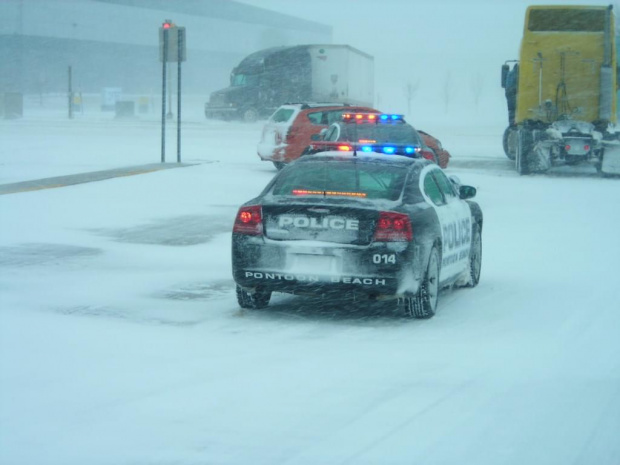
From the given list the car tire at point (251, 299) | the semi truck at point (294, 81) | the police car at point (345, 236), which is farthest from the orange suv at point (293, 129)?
the semi truck at point (294, 81)

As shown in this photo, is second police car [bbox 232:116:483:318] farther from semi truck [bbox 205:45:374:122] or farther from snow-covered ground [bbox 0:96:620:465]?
semi truck [bbox 205:45:374:122]

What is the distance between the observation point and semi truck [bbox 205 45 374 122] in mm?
55125

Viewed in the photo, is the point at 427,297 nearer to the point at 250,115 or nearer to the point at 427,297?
the point at 427,297

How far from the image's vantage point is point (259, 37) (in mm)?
113375

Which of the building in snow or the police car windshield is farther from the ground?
the building in snow

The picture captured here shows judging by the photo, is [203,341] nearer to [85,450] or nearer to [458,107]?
[85,450]

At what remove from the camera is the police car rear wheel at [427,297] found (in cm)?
940

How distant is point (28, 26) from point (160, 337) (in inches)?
3324

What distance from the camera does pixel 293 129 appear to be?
2512cm

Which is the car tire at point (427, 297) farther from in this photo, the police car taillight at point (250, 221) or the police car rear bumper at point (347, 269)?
the police car taillight at point (250, 221)

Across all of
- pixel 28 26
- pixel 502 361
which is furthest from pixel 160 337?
pixel 28 26

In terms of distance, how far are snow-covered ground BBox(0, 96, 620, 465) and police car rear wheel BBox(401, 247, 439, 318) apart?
0.14 metres

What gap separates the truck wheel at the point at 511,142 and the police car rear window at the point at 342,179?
2008cm

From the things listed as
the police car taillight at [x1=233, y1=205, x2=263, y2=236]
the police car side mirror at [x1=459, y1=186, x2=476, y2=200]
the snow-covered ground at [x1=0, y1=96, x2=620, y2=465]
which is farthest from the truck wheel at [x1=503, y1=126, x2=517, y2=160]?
the police car taillight at [x1=233, y1=205, x2=263, y2=236]
